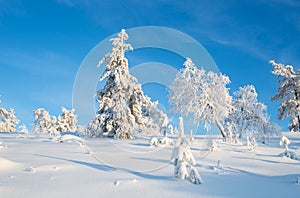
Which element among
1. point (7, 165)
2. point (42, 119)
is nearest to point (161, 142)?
point (7, 165)

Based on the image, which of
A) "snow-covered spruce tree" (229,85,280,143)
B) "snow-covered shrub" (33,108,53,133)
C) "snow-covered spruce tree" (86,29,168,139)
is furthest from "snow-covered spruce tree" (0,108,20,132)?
"snow-covered spruce tree" (229,85,280,143)

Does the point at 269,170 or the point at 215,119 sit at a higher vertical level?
the point at 215,119

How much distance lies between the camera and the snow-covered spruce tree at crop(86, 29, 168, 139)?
896 inches

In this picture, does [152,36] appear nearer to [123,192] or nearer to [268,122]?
[123,192]

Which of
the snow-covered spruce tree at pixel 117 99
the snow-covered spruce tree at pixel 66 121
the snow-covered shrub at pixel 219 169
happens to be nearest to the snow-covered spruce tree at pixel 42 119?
the snow-covered spruce tree at pixel 66 121

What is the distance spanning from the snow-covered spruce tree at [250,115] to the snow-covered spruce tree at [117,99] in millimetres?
12419

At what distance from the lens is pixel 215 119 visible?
80.0ft

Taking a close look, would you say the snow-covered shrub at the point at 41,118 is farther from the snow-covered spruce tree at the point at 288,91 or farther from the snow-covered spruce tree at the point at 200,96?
the snow-covered spruce tree at the point at 288,91

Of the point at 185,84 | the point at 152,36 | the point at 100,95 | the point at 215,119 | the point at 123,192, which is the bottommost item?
the point at 123,192

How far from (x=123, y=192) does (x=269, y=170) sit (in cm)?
654

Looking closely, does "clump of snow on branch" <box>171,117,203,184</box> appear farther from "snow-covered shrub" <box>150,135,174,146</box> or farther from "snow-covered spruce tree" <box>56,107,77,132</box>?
"snow-covered spruce tree" <box>56,107,77,132</box>

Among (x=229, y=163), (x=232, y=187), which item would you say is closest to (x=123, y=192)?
(x=232, y=187)

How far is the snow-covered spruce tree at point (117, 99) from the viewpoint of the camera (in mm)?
22750

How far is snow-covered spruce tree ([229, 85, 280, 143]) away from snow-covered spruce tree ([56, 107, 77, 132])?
110ft
